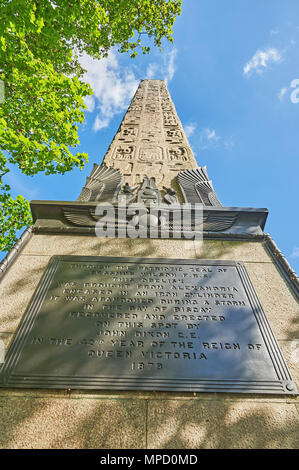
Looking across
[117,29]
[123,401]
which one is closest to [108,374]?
[123,401]

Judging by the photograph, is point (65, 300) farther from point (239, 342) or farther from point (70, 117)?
point (70, 117)

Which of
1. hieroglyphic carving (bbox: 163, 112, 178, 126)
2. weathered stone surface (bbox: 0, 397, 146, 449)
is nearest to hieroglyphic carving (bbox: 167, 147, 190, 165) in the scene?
hieroglyphic carving (bbox: 163, 112, 178, 126)

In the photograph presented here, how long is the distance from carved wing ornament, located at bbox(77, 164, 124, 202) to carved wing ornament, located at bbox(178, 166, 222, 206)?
4.45 ft

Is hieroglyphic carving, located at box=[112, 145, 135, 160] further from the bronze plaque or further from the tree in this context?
the bronze plaque

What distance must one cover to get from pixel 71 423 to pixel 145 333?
92 cm

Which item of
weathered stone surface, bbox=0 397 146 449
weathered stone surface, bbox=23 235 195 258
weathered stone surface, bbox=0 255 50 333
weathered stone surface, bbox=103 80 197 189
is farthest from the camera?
weathered stone surface, bbox=103 80 197 189

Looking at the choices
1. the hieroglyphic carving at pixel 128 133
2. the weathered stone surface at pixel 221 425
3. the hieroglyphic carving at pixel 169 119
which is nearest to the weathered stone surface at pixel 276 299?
the weathered stone surface at pixel 221 425

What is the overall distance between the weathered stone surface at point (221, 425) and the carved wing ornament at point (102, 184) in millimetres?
3516

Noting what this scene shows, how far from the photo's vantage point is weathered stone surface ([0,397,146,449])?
182cm

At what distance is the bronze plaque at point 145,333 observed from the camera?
2.15 m

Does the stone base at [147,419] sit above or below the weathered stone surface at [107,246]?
below

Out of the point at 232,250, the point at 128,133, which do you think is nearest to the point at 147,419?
the point at 232,250

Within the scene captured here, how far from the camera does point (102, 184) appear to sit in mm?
5145

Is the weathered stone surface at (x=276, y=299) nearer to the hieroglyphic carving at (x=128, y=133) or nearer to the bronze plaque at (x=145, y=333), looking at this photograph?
the bronze plaque at (x=145, y=333)
